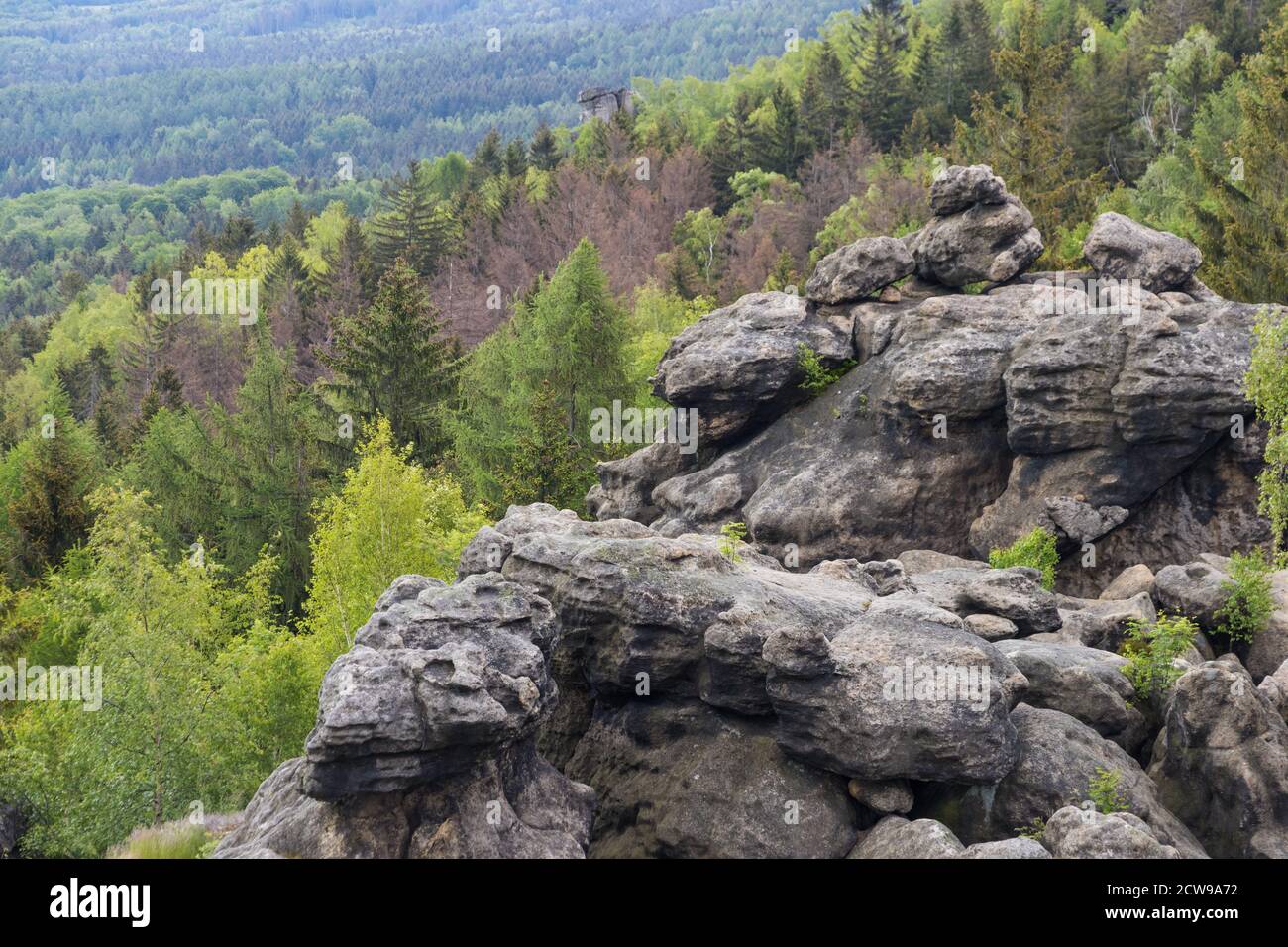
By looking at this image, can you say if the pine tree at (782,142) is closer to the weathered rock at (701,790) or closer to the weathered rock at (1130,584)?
the weathered rock at (1130,584)

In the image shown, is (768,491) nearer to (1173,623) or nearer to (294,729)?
(1173,623)

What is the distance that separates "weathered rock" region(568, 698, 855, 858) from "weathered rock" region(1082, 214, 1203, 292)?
64.8 ft

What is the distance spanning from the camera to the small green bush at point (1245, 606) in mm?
23672

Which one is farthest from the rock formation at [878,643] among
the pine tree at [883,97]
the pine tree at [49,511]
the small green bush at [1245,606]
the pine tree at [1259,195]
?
the pine tree at [883,97]

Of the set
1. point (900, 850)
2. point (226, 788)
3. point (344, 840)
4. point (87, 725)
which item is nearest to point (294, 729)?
point (226, 788)

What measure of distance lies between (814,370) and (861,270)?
11.6ft

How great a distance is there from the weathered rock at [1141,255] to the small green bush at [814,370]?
7588 mm

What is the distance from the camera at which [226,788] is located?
96.7ft

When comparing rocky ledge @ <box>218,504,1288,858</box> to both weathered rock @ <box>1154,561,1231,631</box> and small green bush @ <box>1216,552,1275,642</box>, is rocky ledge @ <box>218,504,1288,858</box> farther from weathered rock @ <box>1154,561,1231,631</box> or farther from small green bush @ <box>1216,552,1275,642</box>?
weathered rock @ <box>1154,561,1231,631</box>

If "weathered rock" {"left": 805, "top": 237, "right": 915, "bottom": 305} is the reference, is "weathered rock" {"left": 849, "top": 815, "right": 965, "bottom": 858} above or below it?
below

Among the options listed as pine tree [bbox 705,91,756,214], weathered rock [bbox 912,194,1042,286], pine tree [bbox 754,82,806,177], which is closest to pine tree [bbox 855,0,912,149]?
pine tree [bbox 754,82,806,177]

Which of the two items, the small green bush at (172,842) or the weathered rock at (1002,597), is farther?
the weathered rock at (1002,597)

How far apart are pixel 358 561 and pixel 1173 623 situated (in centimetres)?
2278

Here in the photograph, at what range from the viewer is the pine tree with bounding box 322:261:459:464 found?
5025cm
